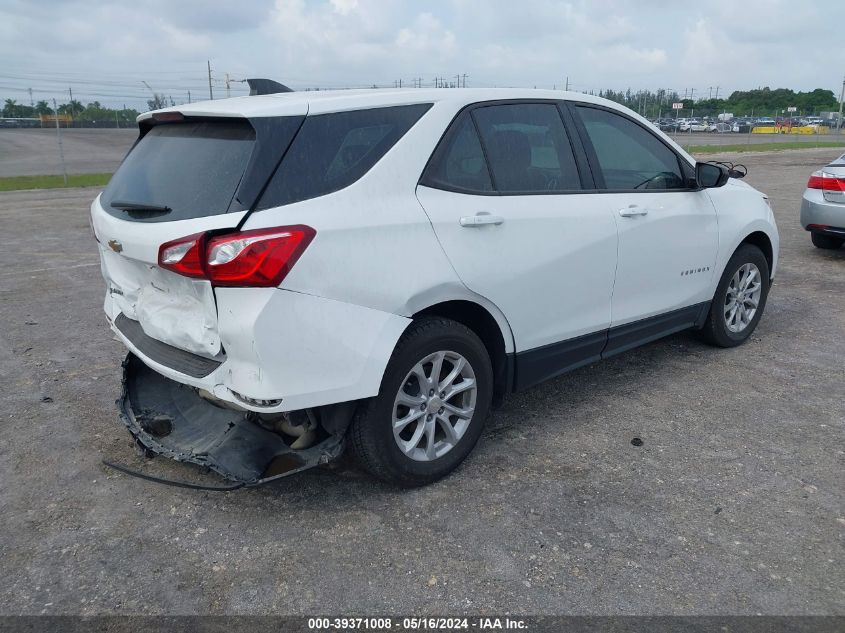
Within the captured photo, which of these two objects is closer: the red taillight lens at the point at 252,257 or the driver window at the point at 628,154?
the red taillight lens at the point at 252,257

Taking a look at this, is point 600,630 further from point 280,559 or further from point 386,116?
point 386,116

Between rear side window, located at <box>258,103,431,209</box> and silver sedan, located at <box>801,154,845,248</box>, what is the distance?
6849mm

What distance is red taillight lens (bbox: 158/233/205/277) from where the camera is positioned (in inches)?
106

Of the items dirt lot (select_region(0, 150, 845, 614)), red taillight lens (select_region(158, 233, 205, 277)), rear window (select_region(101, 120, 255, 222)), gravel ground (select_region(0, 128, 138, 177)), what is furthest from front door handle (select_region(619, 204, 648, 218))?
gravel ground (select_region(0, 128, 138, 177))

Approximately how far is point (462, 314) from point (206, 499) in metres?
1.50

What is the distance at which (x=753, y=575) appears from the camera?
271 cm

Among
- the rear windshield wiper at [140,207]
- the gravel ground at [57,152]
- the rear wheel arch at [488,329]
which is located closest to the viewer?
the rear windshield wiper at [140,207]

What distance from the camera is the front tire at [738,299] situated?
16.7 ft

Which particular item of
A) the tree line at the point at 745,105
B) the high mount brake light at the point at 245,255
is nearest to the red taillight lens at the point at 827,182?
the high mount brake light at the point at 245,255

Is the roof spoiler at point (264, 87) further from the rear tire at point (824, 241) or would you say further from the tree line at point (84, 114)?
the tree line at point (84, 114)

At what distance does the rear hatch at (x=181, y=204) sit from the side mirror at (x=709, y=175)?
112 inches

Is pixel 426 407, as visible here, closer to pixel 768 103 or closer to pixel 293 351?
pixel 293 351

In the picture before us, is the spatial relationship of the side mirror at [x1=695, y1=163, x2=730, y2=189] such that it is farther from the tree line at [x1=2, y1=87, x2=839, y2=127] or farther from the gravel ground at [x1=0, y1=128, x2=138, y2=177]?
the tree line at [x1=2, y1=87, x2=839, y2=127]

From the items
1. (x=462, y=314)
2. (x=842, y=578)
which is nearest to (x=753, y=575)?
(x=842, y=578)
